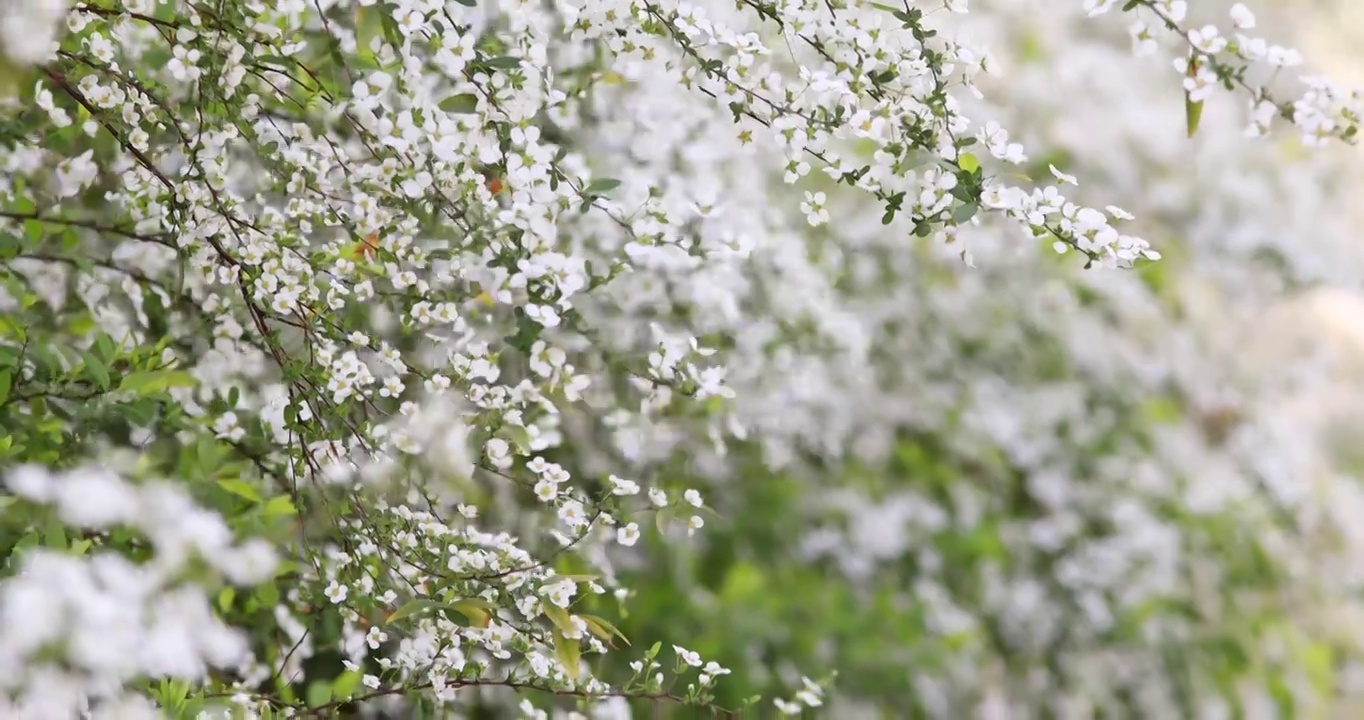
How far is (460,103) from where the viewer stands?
0.89 m

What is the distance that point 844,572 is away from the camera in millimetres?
2430

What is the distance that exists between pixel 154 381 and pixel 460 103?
0.30 metres

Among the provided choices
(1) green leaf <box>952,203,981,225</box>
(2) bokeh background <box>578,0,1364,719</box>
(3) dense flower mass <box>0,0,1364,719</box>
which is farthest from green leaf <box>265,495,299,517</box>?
(2) bokeh background <box>578,0,1364,719</box>

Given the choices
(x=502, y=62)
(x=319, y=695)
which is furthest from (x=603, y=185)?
(x=319, y=695)

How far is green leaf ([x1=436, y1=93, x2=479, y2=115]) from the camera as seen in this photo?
891 millimetres

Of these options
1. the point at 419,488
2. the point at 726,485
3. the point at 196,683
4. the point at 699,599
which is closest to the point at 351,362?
the point at 419,488

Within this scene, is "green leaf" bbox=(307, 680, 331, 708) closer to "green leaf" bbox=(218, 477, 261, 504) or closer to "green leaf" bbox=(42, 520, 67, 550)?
"green leaf" bbox=(218, 477, 261, 504)

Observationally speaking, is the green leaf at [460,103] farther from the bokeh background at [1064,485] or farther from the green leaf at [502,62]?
the bokeh background at [1064,485]

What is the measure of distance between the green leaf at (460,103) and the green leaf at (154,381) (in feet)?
0.94

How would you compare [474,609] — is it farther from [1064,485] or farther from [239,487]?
[1064,485]

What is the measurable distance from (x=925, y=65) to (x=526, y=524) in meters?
0.78

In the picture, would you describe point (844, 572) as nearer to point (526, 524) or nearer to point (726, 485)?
point (726, 485)

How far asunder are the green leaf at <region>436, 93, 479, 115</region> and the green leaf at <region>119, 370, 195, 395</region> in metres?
0.29

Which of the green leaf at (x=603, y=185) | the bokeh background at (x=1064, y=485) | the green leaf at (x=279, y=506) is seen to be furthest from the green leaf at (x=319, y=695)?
the bokeh background at (x=1064, y=485)
